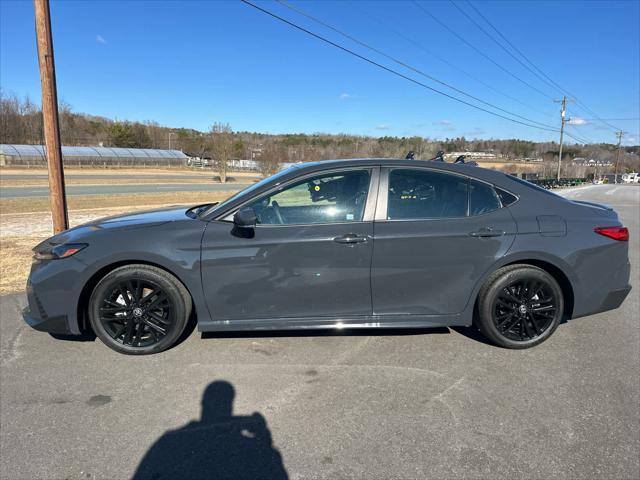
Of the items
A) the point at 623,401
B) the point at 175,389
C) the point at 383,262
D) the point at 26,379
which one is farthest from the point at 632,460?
the point at 26,379

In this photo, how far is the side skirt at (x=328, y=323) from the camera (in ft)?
11.2

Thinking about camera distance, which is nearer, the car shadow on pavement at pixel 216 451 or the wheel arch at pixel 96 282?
the car shadow on pavement at pixel 216 451

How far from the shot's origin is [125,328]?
3494mm

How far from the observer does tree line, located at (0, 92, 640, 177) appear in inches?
1913

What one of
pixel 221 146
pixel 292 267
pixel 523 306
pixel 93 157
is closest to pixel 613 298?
pixel 523 306

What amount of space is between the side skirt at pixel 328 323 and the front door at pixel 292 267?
37mm

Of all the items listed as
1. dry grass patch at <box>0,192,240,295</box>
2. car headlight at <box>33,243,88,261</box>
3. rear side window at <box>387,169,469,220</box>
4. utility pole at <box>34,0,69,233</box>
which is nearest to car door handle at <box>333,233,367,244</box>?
rear side window at <box>387,169,469,220</box>

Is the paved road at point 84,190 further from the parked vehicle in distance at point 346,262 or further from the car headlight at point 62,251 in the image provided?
the parked vehicle in distance at point 346,262

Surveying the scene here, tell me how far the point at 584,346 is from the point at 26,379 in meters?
4.67

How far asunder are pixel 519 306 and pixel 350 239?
160 cm

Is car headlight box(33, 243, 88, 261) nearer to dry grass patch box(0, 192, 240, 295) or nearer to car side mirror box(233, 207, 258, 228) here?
car side mirror box(233, 207, 258, 228)

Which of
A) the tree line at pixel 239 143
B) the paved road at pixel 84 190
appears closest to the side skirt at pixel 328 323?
the paved road at pixel 84 190

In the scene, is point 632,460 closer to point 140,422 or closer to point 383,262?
point 383,262

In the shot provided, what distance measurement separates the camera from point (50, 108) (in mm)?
5969
